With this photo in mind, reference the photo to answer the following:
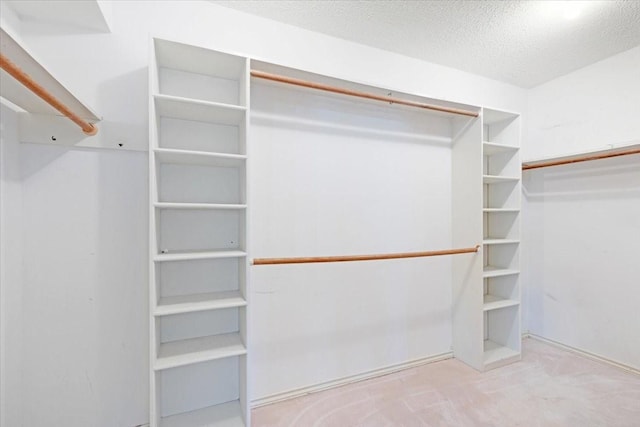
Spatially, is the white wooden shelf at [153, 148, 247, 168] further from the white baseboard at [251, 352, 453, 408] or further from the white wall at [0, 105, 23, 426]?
the white baseboard at [251, 352, 453, 408]

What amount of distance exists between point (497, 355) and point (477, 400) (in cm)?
64

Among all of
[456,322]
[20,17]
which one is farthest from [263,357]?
[20,17]

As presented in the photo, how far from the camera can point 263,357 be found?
194 centimetres

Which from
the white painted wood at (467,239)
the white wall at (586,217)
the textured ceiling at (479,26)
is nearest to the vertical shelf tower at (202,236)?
the textured ceiling at (479,26)

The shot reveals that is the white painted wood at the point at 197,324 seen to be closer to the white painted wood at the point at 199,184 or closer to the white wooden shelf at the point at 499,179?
the white painted wood at the point at 199,184

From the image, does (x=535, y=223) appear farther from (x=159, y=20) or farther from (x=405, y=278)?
(x=159, y=20)

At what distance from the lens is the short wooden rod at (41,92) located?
35.6 inches

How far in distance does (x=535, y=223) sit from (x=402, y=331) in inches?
72.4

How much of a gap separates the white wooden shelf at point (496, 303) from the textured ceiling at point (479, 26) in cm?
206

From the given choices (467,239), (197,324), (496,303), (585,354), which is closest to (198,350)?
(197,324)

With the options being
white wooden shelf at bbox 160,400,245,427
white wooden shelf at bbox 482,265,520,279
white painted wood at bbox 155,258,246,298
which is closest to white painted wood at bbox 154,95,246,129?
white painted wood at bbox 155,258,246,298

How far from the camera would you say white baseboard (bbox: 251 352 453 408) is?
193 centimetres

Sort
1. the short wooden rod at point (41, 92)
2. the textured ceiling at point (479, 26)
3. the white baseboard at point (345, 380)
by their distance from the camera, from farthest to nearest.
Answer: the white baseboard at point (345, 380), the textured ceiling at point (479, 26), the short wooden rod at point (41, 92)

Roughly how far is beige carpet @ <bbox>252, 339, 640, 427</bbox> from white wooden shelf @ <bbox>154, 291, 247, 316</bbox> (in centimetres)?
81
